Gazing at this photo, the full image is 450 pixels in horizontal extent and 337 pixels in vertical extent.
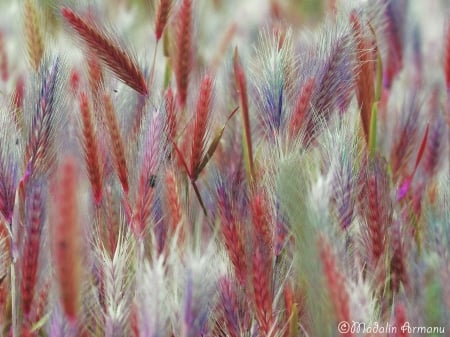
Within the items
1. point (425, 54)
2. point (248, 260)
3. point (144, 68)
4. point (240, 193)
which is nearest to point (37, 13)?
point (144, 68)

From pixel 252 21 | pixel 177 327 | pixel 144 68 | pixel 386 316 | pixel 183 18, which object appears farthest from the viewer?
pixel 252 21

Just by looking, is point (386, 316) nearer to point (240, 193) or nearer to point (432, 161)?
point (240, 193)

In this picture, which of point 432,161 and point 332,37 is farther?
point 432,161

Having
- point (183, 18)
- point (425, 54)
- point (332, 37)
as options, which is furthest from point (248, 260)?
point (425, 54)

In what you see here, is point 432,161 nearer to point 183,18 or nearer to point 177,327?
point 183,18

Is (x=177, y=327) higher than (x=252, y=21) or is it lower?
lower

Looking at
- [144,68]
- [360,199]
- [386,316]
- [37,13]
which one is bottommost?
[386,316]

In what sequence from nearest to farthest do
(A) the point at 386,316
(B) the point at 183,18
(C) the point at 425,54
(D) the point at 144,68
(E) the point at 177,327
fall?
(E) the point at 177,327
(A) the point at 386,316
(D) the point at 144,68
(B) the point at 183,18
(C) the point at 425,54
